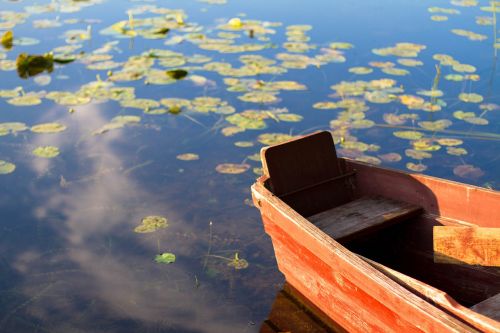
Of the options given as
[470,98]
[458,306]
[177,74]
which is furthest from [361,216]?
[177,74]

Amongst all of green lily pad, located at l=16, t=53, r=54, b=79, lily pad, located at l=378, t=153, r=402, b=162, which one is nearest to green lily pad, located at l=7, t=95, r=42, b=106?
green lily pad, located at l=16, t=53, r=54, b=79

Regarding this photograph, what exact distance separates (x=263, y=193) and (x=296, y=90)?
3.33 meters

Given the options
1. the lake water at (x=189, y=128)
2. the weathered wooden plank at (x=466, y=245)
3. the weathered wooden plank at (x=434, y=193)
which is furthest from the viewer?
the lake water at (x=189, y=128)

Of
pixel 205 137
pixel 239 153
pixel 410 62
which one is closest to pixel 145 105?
pixel 205 137

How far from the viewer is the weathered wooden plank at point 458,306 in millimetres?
2666

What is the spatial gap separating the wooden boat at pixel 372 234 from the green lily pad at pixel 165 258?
0.72 metres

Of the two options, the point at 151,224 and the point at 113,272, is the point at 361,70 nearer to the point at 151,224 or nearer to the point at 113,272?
the point at 151,224

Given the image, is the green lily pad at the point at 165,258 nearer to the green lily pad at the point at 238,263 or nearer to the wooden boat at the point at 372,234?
the green lily pad at the point at 238,263

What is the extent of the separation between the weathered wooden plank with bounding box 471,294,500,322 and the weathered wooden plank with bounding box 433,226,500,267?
0.50 m

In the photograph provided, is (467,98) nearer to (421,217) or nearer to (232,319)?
(421,217)

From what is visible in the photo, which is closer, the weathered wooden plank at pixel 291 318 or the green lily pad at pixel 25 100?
the weathered wooden plank at pixel 291 318

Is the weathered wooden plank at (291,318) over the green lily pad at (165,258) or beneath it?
beneath

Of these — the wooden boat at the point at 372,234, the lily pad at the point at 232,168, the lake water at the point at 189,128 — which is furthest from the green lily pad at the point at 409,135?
the wooden boat at the point at 372,234

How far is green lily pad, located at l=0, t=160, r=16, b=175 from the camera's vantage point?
17.9 feet
